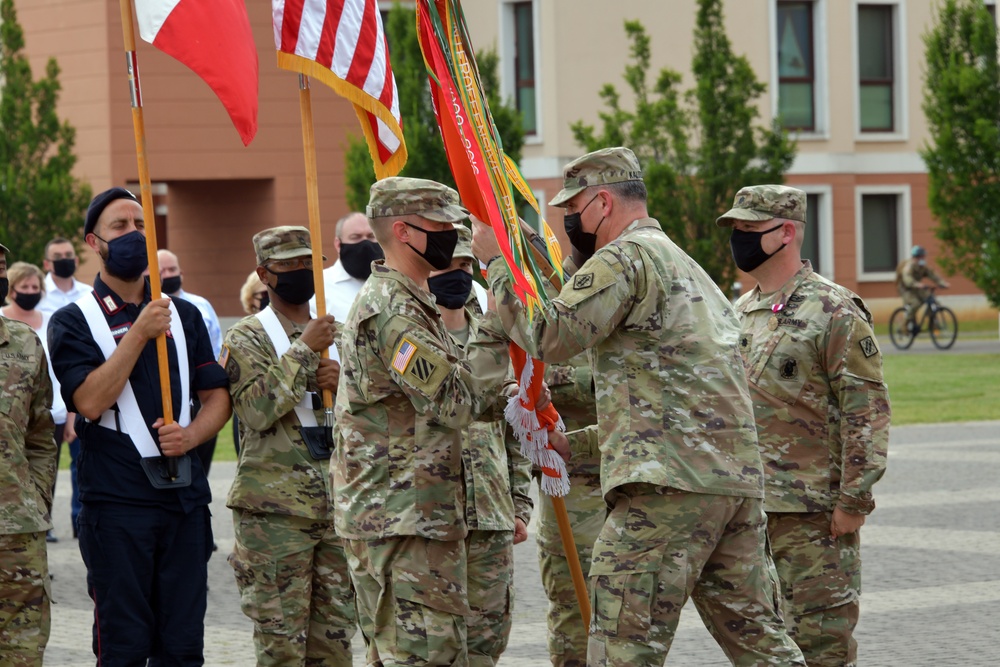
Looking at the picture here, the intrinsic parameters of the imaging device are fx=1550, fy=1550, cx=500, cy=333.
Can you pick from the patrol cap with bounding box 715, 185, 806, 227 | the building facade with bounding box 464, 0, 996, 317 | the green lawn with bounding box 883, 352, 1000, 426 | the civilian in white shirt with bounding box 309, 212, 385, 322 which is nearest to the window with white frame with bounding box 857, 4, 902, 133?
the building facade with bounding box 464, 0, 996, 317

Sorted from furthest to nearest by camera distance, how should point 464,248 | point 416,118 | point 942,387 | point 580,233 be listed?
1. point 416,118
2. point 942,387
3. point 464,248
4. point 580,233

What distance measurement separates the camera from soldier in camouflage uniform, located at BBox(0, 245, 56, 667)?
238 inches

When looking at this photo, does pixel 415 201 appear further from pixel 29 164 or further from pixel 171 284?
pixel 29 164

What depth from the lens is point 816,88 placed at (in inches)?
1378

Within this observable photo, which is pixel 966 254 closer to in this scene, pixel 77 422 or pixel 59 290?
pixel 59 290

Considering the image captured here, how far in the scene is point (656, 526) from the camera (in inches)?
206

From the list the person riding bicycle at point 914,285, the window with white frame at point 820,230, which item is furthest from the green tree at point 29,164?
the window with white frame at point 820,230

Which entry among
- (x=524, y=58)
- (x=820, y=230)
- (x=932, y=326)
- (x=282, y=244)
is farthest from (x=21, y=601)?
(x=820, y=230)

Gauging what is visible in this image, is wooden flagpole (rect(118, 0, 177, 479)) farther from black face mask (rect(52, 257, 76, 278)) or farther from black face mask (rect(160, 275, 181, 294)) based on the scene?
black face mask (rect(52, 257, 76, 278))

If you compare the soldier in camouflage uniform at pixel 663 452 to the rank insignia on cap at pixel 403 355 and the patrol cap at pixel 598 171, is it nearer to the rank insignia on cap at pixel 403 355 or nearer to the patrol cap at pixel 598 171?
the patrol cap at pixel 598 171

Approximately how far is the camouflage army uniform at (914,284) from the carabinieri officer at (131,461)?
2451cm

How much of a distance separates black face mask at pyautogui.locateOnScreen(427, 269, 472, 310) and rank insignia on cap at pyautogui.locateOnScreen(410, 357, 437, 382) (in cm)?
101

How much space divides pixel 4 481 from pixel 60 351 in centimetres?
55

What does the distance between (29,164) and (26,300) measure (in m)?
14.1
